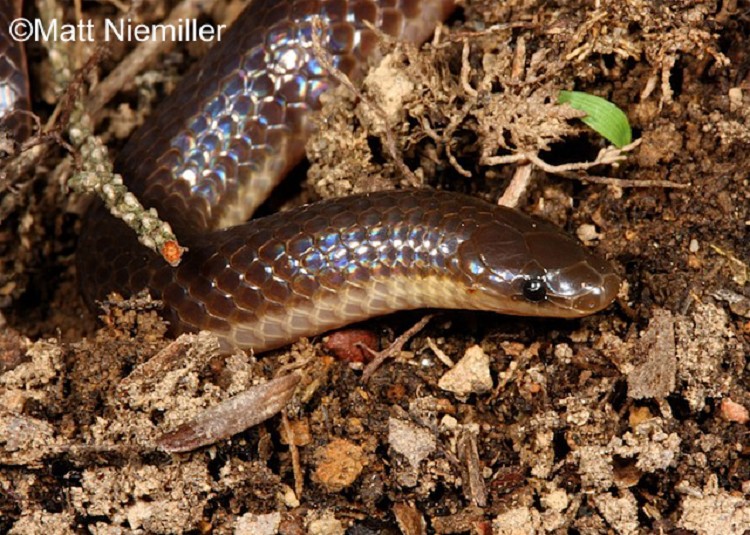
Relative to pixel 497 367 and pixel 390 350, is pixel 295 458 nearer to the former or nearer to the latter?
pixel 390 350

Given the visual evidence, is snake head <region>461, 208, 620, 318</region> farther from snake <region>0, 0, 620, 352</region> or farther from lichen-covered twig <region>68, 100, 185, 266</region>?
lichen-covered twig <region>68, 100, 185, 266</region>

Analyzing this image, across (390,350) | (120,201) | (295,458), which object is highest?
(120,201)

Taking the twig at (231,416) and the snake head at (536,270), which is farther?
the snake head at (536,270)

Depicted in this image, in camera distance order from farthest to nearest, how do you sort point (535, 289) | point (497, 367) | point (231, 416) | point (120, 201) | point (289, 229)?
point (289, 229) → point (120, 201) → point (497, 367) → point (535, 289) → point (231, 416)

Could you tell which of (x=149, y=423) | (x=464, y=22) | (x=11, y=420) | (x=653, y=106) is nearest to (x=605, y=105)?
(x=653, y=106)

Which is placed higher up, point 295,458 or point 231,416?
point 231,416

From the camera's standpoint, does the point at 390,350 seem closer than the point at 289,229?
Yes

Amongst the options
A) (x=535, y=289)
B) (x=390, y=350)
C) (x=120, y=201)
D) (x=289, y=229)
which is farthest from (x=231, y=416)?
(x=535, y=289)

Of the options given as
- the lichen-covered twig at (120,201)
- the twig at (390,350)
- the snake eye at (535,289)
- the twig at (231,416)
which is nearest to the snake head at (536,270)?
the snake eye at (535,289)

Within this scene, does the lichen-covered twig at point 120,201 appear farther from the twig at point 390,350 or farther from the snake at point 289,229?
the twig at point 390,350
